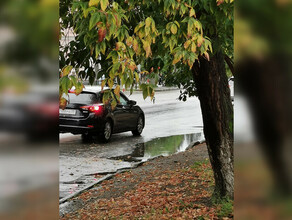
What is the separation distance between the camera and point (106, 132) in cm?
1368

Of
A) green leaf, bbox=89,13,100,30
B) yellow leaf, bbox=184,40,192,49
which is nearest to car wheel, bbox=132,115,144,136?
yellow leaf, bbox=184,40,192,49

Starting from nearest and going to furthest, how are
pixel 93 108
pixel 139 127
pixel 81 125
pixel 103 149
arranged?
pixel 103 149
pixel 81 125
pixel 93 108
pixel 139 127

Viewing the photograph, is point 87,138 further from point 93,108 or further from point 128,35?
point 128,35

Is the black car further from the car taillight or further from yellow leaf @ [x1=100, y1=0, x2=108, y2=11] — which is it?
yellow leaf @ [x1=100, y1=0, x2=108, y2=11]

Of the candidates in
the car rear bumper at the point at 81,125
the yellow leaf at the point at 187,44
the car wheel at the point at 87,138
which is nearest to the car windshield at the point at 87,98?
the car rear bumper at the point at 81,125

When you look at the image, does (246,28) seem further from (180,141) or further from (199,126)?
(199,126)

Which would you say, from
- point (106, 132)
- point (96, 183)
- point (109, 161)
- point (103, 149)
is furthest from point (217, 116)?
point (106, 132)

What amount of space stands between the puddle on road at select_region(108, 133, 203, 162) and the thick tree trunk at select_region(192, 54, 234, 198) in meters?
4.61

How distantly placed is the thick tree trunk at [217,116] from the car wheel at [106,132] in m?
7.52

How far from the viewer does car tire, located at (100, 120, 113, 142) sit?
1355 centimetres

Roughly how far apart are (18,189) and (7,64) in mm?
293

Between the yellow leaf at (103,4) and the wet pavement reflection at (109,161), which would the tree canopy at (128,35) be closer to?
the yellow leaf at (103,4)

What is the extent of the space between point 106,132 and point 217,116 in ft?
25.8

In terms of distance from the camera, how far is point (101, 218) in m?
6.14
